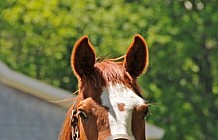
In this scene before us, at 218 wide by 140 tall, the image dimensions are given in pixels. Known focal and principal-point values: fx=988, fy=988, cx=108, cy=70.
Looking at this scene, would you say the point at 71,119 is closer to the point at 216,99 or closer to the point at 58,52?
the point at 58,52

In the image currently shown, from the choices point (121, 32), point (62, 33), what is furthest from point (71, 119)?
point (121, 32)

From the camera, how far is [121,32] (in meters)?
28.9

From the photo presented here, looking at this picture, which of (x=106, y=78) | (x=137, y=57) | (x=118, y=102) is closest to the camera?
(x=118, y=102)

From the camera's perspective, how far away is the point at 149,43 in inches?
1116

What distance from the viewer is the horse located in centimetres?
641

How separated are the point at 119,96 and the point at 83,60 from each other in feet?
1.39

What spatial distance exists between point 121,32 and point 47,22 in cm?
241

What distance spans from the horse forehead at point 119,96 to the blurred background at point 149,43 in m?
19.3

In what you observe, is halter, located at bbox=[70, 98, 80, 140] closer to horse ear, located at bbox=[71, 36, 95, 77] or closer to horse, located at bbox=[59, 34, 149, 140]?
horse, located at bbox=[59, 34, 149, 140]

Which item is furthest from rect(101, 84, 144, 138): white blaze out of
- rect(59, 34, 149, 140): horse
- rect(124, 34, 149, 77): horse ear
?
rect(124, 34, 149, 77): horse ear

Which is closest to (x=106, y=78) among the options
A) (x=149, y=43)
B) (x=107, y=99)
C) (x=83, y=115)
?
(x=107, y=99)

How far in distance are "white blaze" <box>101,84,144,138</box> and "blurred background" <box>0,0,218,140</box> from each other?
1929 cm

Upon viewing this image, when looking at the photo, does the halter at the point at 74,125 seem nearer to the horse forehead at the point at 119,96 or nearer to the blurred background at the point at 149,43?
the horse forehead at the point at 119,96

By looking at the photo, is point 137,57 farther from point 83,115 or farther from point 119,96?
point 83,115
